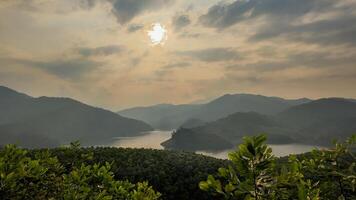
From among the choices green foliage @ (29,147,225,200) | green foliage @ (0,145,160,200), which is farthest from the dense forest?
green foliage @ (29,147,225,200)

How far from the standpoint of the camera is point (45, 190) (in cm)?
476

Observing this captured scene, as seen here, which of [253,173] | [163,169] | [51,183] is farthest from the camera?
[163,169]

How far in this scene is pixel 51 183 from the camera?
511cm

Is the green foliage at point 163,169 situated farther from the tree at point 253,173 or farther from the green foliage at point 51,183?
→ the tree at point 253,173

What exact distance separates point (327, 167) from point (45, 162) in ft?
14.2

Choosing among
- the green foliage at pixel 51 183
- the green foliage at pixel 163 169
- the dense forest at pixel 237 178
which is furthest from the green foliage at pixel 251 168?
the green foliage at pixel 163 169

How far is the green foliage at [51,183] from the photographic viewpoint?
3430mm

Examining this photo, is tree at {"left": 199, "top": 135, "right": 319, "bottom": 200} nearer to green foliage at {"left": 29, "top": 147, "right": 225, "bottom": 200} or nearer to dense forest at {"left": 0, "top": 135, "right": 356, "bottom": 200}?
dense forest at {"left": 0, "top": 135, "right": 356, "bottom": 200}

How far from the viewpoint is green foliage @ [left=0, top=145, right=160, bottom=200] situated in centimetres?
343

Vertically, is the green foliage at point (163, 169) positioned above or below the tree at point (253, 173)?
below

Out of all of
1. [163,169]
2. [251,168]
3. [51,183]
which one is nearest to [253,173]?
[251,168]

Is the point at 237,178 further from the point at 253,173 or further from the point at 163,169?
the point at 163,169

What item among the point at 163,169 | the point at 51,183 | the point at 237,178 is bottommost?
the point at 163,169

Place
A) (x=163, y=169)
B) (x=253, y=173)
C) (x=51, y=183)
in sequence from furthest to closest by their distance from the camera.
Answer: (x=163, y=169), (x=51, y=183), (x=253, y=173)
